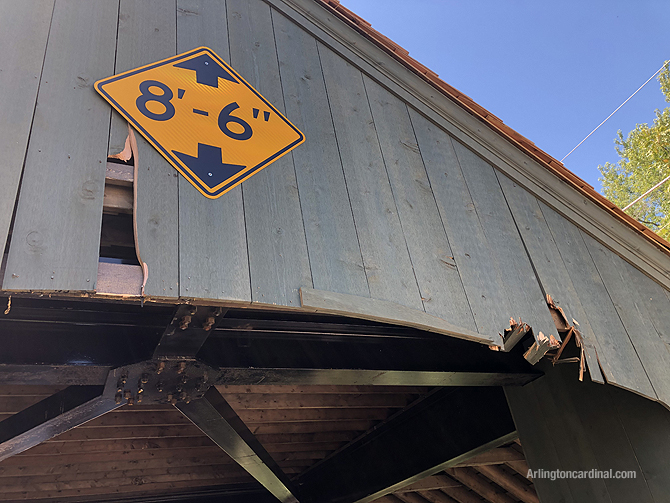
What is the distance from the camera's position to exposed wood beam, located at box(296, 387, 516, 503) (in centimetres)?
334

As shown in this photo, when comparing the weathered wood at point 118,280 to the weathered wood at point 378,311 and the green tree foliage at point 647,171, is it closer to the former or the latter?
the weathered wood at point 378,311

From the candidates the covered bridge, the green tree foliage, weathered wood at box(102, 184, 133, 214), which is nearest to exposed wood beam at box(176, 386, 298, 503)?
the covered bridge

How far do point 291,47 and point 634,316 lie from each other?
2278 mm

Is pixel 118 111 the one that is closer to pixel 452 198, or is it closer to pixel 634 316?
pixel 452 198

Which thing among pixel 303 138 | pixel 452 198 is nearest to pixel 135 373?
pixel 303 138

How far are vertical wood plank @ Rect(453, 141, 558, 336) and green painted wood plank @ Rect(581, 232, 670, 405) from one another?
600mm

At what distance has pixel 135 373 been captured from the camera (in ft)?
6.99

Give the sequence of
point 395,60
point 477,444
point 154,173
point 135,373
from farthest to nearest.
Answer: point 477,444 → point 395,60 → point 135,373 → point 154,173

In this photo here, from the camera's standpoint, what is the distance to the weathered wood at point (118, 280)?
1.39 m

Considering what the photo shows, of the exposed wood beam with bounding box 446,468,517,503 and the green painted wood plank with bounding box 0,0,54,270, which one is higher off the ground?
the green painted wood plank with bounding box 0,0,54,270

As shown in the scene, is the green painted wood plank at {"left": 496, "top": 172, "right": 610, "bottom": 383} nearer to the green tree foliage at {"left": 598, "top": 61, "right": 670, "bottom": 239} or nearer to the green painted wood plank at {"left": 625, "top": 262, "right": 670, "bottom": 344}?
the green painted wood plank at {"left": 625, "top": 262, "right": 670, "bottom": 344}

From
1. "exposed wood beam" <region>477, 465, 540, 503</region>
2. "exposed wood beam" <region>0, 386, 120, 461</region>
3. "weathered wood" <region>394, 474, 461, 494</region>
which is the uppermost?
"exposed wood beam" <region>0, 386, 120, 461</region>

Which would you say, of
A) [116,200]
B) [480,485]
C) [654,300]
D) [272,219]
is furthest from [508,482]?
[116,200]

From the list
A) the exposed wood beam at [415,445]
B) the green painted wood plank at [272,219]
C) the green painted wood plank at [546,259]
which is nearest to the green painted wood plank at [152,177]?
the green painted wood plank at [272,219]
